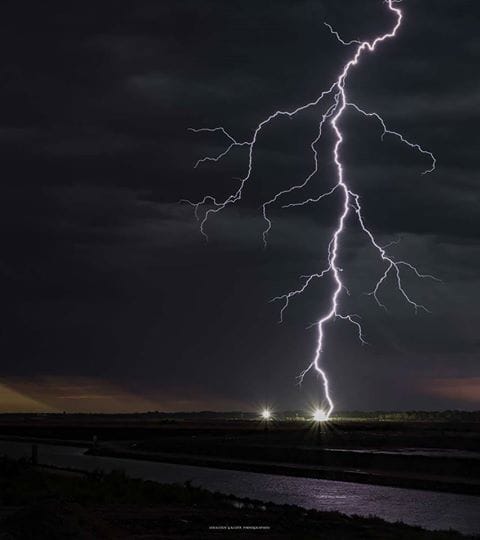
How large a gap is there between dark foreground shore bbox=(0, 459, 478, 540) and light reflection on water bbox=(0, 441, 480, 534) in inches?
82.5

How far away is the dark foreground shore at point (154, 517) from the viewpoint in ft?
51.0

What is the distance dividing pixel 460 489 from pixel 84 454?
2942cm

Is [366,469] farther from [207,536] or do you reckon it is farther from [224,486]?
[207,536]

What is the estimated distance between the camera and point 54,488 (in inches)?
986

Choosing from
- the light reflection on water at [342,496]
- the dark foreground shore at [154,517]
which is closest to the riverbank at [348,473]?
the light reflection on water at [342,496]

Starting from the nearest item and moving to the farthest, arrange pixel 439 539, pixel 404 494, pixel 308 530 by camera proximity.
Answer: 1. pixel 439 539
2. pixel 308 530
3. pixel 404 494

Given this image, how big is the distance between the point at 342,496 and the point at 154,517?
369 inches

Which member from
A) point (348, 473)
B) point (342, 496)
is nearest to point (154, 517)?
point (342, 496)

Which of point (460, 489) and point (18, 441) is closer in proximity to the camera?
point (460, 489)

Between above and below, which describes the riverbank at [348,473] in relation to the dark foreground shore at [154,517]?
above

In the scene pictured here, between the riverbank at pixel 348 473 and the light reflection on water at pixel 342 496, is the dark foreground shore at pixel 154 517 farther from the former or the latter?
the riverbank at pixel 348 473

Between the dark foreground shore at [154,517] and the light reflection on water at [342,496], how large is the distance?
209 centimetres

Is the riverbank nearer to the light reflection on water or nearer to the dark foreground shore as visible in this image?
the light reflection on water

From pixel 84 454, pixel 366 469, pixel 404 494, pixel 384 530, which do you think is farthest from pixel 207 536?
pixel 84 454
